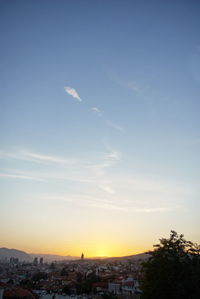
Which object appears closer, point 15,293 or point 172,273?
point 172,273

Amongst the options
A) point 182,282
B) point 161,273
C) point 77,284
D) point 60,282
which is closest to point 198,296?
point 182,282

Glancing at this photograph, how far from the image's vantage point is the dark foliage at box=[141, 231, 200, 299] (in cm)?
2146

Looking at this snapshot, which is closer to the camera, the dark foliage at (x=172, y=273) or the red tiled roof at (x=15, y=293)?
the dark foliage at (x=172, y=273)

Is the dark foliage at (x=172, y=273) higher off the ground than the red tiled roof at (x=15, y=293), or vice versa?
the dark foliage at (x=172, y=273)

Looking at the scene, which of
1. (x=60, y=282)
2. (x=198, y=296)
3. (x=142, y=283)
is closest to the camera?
(x=198, y=296)

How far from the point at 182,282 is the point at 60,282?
192 ft

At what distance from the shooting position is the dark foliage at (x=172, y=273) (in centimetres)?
2146

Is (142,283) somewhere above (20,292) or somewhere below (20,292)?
above

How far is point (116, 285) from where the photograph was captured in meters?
58.6

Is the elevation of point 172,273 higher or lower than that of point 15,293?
higher

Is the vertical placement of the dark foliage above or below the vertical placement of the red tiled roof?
above

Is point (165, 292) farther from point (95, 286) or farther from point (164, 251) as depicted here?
point (95, 286)

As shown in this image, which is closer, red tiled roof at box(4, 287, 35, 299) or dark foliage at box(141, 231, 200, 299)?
dark foliage at box(141, 231, 200, 299)

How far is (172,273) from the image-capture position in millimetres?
22266
